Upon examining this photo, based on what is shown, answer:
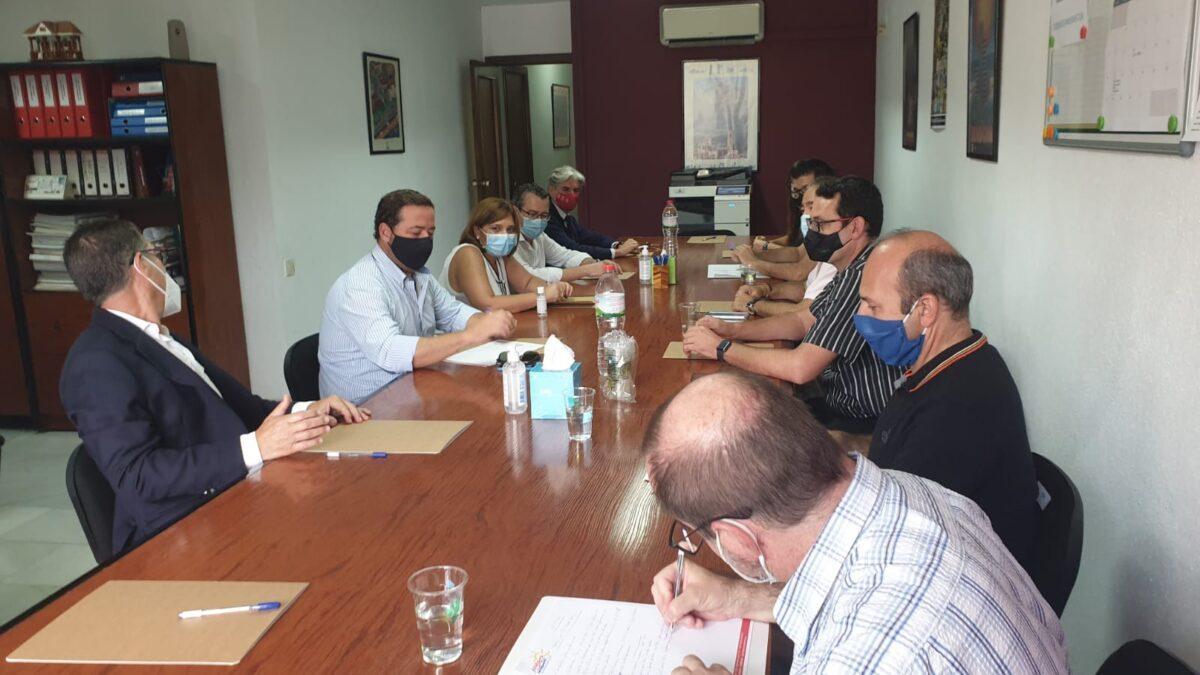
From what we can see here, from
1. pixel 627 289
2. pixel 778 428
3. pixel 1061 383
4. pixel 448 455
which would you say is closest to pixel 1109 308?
pixel 1061 383

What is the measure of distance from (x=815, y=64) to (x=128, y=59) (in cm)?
544

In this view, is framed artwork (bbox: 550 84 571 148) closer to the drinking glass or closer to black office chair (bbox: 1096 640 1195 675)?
the drinking glass

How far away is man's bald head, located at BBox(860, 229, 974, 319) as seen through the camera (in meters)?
1.86

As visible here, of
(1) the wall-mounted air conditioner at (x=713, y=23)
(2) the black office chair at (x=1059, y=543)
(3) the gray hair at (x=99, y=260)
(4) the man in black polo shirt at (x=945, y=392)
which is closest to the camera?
(2) the black office chair at (x=1059, y=543)

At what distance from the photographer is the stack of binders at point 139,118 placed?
4.54 metres

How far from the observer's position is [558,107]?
11.7m

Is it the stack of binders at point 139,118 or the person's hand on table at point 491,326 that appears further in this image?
the stack of binders at point 139,118

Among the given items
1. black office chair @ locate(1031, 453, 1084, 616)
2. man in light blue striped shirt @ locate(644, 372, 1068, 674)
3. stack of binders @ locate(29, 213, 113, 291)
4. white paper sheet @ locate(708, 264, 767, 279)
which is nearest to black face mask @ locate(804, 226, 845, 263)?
white paper sheet @ locate(708, 264, 767, 279)

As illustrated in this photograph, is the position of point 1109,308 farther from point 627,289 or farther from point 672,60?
point 672,60

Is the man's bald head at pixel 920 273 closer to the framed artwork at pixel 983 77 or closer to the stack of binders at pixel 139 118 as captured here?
the framed artwork at pixel 983 77

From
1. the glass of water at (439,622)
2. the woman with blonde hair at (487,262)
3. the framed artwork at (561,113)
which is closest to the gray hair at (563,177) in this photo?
the woman with blonde hair at (487,262)

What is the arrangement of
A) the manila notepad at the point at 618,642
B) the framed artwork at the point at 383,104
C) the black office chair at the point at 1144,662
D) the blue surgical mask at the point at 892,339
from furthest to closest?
the framed artwork at the point at 383,104
the blue surgical mask at the point at 892,339
the manila notepad at the point at 618,642
the black office chair at the point at 1144,662

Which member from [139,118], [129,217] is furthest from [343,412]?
[129,217]

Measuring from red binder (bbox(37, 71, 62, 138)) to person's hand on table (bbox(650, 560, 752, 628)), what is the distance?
4.67m
